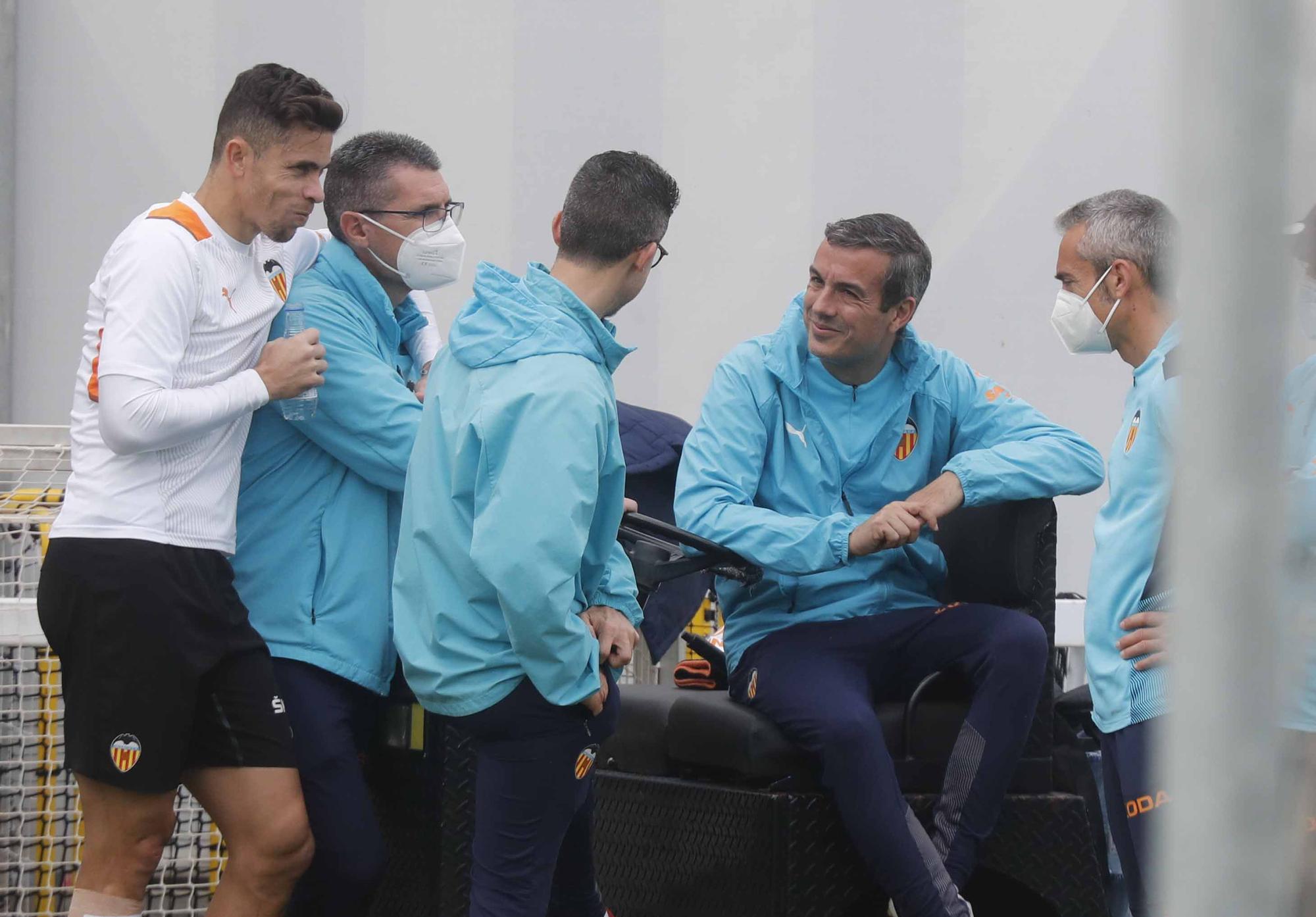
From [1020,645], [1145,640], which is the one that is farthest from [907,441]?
[1145,640]

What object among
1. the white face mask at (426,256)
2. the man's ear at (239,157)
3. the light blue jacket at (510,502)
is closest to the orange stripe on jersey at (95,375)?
the man's ear at (239,157)

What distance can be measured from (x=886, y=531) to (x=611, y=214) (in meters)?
0.82

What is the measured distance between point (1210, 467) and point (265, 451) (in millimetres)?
1889

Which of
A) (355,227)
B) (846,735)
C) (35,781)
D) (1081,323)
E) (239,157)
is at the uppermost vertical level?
(239,157)

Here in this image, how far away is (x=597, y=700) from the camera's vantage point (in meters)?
1.94

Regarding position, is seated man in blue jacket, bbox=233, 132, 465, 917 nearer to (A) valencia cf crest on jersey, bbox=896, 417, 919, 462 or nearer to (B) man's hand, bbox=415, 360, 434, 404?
(B) man's hand, bbox=415, 360, 434, 404

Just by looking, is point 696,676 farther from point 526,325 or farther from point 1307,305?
point 1307,305

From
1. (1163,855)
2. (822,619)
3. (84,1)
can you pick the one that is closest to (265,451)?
(822,619)

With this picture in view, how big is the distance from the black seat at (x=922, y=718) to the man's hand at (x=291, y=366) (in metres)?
0.91

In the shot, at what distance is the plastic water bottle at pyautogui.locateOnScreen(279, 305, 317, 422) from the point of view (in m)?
2.13

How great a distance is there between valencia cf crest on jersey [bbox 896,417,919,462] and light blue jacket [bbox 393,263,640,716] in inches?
35.8

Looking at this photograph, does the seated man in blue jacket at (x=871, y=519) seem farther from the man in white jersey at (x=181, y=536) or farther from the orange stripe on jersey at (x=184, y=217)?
the orange stripe on jersey at (x=184, y=217)

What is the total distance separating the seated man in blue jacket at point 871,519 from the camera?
2338 mm

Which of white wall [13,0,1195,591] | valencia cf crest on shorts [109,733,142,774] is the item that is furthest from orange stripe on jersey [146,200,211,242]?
white wall [13,0,1195,591]
